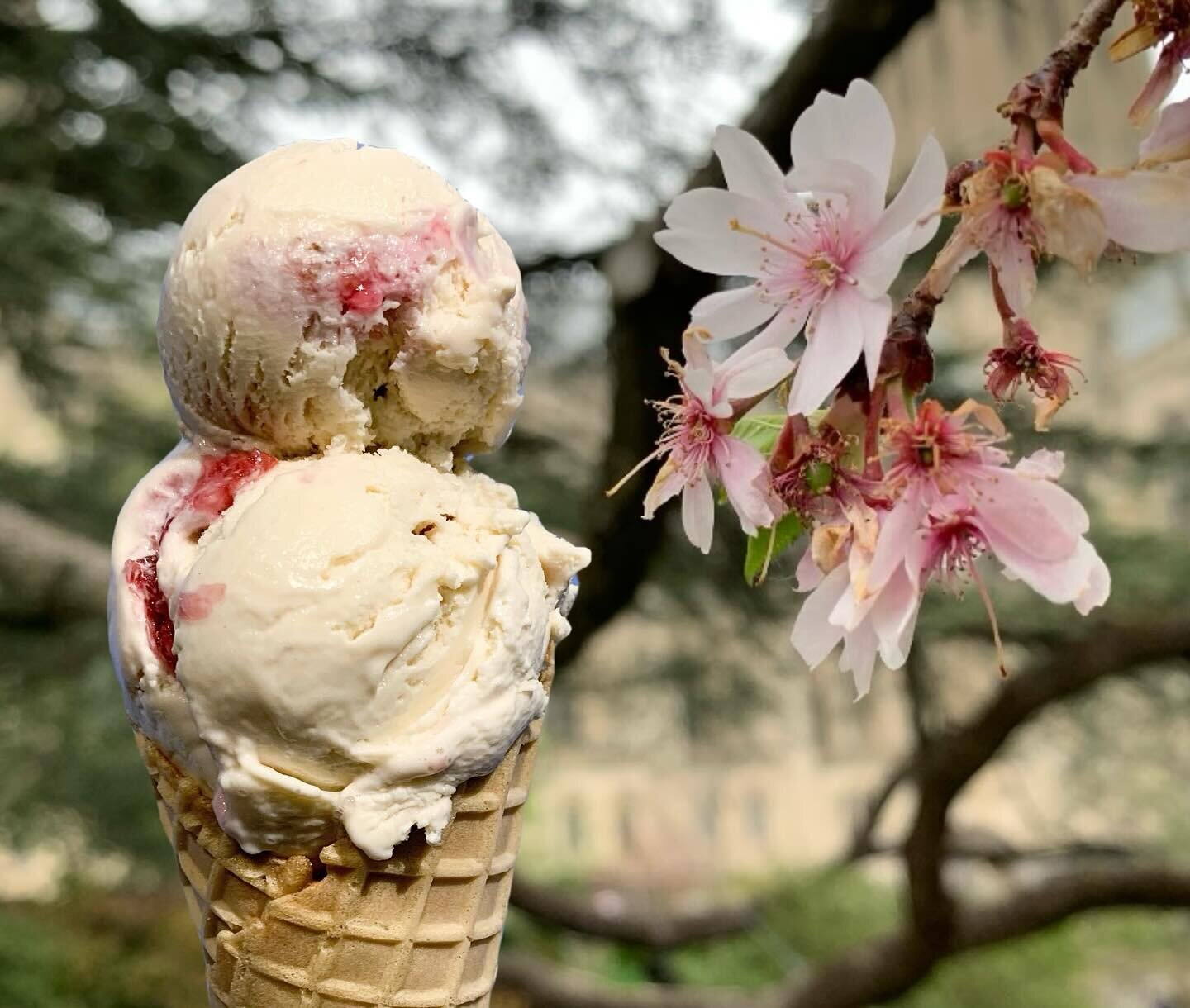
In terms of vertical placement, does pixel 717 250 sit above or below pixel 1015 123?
below

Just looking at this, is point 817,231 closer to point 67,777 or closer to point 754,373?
point 754,373

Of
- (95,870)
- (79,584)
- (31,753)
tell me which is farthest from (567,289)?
(95,870)

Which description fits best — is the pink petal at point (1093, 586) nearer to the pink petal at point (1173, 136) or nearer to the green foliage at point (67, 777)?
the pink petal at point (1173, 136)

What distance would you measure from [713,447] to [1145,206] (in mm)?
193

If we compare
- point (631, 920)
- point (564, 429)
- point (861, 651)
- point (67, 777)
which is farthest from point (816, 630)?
point (67, 777)

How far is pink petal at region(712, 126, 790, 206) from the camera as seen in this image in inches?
18.5

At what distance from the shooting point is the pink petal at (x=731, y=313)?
507 mm

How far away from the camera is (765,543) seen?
0.52 metres

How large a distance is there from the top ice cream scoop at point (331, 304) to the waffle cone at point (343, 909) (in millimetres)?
207

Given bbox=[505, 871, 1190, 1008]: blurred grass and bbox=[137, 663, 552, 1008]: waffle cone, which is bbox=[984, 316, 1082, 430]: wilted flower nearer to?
bbox=[137, 663, 552, 1008]: waffle cone

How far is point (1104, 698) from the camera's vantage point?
3.46 meters

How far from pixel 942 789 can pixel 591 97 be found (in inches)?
64.8

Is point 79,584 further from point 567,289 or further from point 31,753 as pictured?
point 31,753

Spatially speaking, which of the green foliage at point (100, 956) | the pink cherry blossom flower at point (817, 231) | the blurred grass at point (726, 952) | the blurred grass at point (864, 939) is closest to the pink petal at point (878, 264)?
the pink cherry blossom flower at point (817, 231)
